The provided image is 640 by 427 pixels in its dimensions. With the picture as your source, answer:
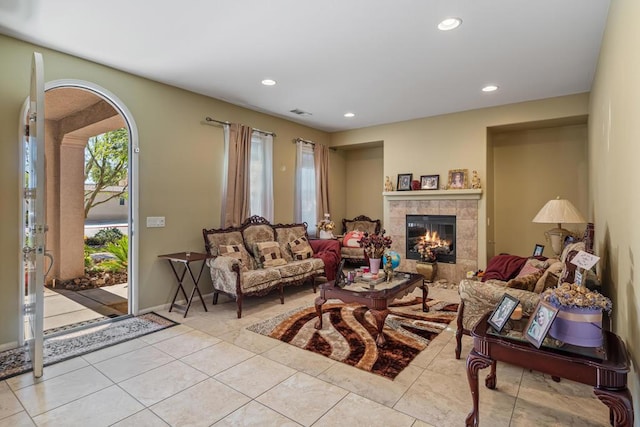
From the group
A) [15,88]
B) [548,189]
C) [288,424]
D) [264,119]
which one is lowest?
[288,424]

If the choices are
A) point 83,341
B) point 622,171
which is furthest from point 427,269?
point 83,341

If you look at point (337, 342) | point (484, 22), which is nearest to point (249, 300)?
point (337, 342)

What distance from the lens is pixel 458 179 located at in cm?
542

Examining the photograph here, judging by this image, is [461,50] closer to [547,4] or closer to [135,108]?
[547,4]

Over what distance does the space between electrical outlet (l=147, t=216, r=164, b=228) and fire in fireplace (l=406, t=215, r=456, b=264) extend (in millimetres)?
3974

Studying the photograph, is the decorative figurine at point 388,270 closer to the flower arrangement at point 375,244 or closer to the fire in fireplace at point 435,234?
the flower arrangement at point 375,244

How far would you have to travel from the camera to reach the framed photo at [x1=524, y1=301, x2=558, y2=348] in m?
1.61

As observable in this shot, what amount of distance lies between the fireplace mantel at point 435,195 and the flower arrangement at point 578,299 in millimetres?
3805

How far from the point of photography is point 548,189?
527 centimetres

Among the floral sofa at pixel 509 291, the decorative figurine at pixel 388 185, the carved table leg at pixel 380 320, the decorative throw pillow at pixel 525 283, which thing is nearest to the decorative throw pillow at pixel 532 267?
the floral sofa at pixel 509 291

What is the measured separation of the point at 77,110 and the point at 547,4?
6125 mm

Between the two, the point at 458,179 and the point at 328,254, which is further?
the point at 458,179

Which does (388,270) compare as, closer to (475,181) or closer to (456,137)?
(475,181)

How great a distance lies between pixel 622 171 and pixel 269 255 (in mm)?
3717
